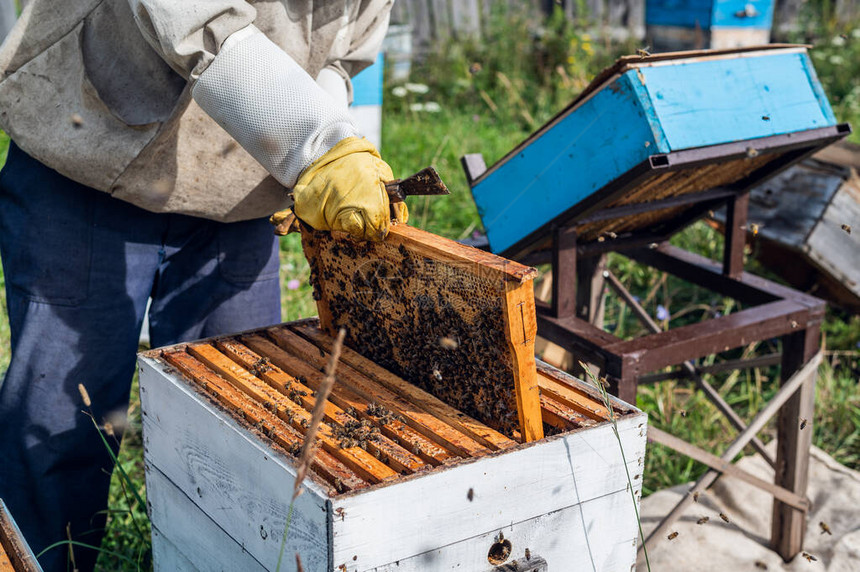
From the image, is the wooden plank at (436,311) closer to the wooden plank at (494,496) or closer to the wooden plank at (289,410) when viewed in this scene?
the wooden plank at (494,496)

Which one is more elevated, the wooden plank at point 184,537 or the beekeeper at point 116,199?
the beekeeper at point 116,199

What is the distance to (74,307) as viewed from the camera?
237 centimetres

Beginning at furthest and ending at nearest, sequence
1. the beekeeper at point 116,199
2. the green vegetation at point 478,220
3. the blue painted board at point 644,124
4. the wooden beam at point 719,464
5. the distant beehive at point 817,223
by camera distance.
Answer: the distant beehive at point 817,223 → the green vegetation at point 478,220 → the wooden beam at point 719,464 → the blue painted board at point 644,124 → the beekeeper at point 116,199

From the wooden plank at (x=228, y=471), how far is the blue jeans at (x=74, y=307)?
44 cm

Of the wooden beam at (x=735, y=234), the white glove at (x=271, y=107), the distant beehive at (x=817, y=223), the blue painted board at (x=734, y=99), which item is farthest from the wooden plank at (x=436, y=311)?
the distant beehive at (x=817, y=223)

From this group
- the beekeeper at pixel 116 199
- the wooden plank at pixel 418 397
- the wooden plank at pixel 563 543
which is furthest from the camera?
the beekeeper at pixel 116 199

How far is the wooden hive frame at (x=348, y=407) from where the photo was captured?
5.24 ft

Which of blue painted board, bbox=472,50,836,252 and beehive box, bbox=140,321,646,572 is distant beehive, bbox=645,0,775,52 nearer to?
blue painted board, bbox=472,50,836,252

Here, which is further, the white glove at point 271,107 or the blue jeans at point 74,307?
the blue jeans at point 74,307

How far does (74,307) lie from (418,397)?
3.55 ft

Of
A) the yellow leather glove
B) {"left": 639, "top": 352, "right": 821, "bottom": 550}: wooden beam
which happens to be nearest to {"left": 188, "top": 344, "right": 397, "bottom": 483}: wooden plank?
the yellow leather glove

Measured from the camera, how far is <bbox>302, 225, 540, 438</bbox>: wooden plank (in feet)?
5.31

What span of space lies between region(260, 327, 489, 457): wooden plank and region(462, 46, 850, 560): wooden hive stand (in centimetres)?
80

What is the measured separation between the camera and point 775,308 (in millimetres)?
2773
